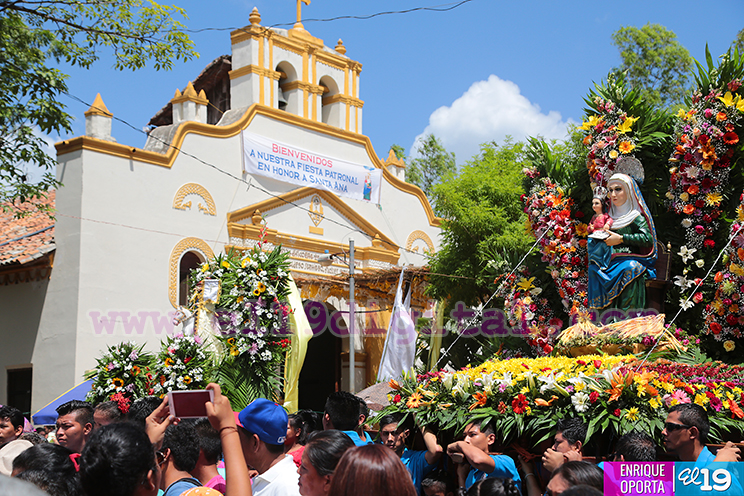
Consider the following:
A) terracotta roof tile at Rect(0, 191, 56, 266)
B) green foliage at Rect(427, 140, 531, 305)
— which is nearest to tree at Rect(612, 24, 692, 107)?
green foliage at Rect(427, 140, 531, 305)

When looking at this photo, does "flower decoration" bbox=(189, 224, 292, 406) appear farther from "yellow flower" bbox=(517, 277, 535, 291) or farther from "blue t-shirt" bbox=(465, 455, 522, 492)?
"blue t-shirt" bbox=(465, 455, 522, 492)

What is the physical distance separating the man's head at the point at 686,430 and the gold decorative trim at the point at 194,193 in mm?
14442

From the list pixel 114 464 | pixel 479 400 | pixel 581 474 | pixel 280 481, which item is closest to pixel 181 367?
pixel 479 400

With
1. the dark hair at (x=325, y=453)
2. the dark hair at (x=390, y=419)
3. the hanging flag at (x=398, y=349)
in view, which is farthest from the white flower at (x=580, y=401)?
the hanging flag at (x=398, y=349)

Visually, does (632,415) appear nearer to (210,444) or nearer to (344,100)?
(210,444)

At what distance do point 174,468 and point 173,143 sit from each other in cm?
1467

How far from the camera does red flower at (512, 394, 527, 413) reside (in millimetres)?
6508

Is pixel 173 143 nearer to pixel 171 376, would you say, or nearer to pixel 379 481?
pixel 171 376

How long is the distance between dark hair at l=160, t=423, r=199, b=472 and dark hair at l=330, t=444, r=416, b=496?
158cm

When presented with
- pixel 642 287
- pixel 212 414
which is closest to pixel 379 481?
pixel 212 414

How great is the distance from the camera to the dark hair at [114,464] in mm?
3008

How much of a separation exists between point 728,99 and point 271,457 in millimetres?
8575

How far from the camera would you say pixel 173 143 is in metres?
17.9

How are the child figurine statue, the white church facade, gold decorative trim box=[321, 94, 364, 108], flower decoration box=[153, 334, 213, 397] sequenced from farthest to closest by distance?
1. gold decorative trim box=[321, 94, 364, 108]
2. the white church facade
3. flower decoration box=[153, 334, 213, 397]
4. the child figurine statue
